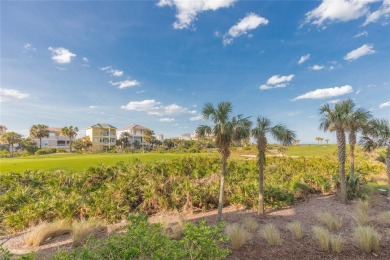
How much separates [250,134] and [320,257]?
4.19m

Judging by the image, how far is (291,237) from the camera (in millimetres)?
6691

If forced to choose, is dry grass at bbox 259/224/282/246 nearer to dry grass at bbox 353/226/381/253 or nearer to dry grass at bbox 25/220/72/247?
dry grass at bbox 353/226/381/253

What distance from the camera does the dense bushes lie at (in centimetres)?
913

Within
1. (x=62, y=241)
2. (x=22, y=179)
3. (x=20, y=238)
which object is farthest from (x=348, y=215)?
(x=22, y=179)

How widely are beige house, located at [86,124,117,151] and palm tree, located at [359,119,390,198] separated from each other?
66.9 m

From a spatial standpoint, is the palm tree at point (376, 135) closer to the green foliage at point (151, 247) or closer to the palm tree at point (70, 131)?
the green foliage at point (151, 247)

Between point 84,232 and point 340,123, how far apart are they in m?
11.3

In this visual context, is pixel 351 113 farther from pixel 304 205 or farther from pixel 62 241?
pixel 62 241

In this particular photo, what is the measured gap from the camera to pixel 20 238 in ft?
24.0

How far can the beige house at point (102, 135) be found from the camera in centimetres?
7112

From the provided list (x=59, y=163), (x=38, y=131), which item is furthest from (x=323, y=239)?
(x=38, y=131)

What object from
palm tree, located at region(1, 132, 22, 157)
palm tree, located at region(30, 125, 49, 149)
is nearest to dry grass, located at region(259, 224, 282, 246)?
palm tree, located at region(1, 132, 22, 157)

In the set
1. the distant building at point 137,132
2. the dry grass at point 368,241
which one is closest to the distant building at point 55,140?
the distant building at point 137,132

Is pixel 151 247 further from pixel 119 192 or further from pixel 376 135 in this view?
pixel 376 135
